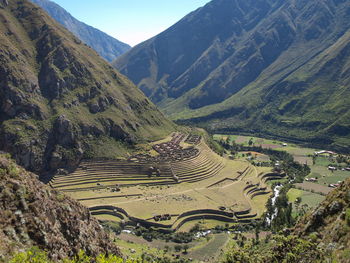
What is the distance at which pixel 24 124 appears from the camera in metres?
105

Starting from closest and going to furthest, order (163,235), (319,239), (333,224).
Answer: (319,239), (333,224), (163,235)

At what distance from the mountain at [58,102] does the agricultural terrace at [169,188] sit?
9.69 m

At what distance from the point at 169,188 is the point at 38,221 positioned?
70151 mm

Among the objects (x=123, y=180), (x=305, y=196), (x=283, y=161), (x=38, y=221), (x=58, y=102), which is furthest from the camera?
(x=283, y=161)

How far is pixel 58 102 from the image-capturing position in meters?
120

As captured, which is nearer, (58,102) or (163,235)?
(163,235)

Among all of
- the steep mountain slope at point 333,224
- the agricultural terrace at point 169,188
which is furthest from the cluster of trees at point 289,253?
the agricultural terrace at point 169,188

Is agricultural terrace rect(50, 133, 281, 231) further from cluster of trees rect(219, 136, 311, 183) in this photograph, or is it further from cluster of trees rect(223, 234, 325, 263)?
cluster of trees rect(223, 234, 325, 263)

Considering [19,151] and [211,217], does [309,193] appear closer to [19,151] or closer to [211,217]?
[211,217]

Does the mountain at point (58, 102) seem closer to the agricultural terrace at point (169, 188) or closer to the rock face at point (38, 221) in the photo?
the agricultural terrace at point (169, 188)

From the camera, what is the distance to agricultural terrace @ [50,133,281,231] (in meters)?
83.6

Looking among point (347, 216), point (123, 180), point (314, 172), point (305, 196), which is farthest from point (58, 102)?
point (314, 172)

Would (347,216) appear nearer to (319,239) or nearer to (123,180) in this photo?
(319,239)

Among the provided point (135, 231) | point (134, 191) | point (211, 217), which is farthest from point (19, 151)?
point (211, 217)
